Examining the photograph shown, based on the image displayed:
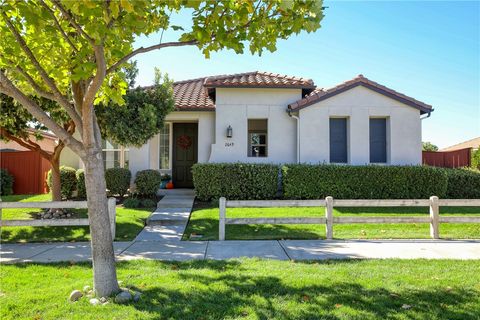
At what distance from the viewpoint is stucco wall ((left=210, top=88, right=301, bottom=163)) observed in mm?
12836

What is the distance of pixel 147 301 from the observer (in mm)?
3971

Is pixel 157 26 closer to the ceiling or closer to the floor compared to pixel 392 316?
closer to the ceiling

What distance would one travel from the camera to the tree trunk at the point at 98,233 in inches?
161

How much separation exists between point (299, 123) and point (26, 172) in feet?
45.5

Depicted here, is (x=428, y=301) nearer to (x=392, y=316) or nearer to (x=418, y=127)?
(x=392, y=316)

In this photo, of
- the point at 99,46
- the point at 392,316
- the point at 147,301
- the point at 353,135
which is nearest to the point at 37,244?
the point at 147,301

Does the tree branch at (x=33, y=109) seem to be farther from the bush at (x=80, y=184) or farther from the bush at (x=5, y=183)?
the bush at (x=5, y=183)

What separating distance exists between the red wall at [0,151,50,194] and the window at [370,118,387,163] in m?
15.6

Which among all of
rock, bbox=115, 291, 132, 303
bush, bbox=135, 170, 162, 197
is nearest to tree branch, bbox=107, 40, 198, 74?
rock, bbox=115, 291, 132, 303

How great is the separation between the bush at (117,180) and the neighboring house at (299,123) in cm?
87

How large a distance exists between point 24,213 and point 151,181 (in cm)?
402

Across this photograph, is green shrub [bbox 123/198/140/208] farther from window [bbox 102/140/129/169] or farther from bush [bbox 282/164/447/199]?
bush [bbox 282/164/447/199]

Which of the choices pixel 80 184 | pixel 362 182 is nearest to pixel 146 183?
pixel 80 184

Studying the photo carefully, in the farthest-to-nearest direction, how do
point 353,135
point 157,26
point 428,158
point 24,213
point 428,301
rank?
point 428,158 → point 353,135 → point 24,213 → point 157,26 → point 428,301
